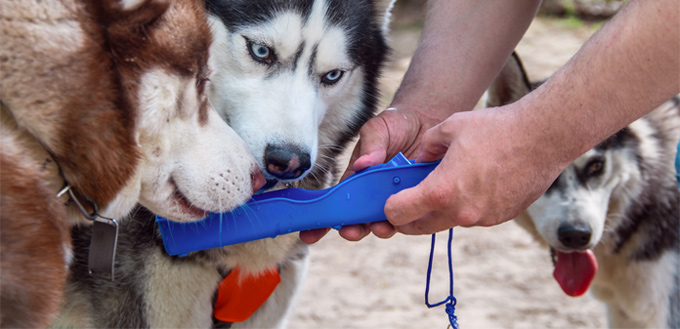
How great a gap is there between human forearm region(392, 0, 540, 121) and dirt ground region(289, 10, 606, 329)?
1.55 m

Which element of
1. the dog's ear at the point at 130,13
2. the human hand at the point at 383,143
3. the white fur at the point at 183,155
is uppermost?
the dog's ear at the point at 130,13

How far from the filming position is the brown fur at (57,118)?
1319mm

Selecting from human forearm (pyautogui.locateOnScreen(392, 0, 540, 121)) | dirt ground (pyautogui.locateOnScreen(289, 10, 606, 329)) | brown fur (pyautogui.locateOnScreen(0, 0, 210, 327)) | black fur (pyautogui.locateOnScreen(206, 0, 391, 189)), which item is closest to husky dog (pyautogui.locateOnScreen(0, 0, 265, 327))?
brown fur (pyautogui.locateOnScreen(0, 0, 210, 327))

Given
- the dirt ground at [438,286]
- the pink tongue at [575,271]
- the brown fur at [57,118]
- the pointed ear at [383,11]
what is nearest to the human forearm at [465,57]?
the pointed ear at [383,11]

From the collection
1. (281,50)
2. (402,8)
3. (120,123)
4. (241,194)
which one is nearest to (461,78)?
(281,50)

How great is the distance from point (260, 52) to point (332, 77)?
0.30m

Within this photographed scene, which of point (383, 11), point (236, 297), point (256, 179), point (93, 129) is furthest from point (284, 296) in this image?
point (93, 129)

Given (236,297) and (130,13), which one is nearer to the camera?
(130,13)

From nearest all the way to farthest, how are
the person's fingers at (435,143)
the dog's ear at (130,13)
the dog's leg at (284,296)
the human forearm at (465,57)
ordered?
the dog's ear at (130,13), the person's fingers at (435,143), the human forearm at (465,57), the dog's leg at (284,296)

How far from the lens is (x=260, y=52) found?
215 centimetres

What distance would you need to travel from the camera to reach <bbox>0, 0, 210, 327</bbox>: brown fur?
1.32 m

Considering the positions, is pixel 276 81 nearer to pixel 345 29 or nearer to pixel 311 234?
pixel 345 29

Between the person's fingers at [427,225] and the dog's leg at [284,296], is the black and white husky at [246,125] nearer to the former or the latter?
the dog's leg at [284,296]

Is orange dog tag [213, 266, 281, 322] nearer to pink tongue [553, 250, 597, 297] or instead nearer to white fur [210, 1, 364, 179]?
white fur [210, 1, 364, 179]
